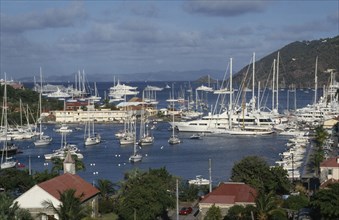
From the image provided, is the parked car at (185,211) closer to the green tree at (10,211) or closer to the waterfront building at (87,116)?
the green tree at (10,211)

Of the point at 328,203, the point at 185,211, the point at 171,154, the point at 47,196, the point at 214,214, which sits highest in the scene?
the point at 47,196

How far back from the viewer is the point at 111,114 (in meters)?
92.1

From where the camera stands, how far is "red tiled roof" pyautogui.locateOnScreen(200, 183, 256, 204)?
2458cm

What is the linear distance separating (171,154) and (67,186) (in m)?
30.5

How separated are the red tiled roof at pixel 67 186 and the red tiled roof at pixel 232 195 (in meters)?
4.19

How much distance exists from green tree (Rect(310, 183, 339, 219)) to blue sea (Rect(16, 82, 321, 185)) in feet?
49.0

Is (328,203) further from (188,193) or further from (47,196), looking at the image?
(47,196)

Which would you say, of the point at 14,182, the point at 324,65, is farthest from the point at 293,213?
the point at 324,65

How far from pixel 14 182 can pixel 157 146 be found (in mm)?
32085

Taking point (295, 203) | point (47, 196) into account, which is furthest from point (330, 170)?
point (47, 196)

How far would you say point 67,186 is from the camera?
79.4 feet

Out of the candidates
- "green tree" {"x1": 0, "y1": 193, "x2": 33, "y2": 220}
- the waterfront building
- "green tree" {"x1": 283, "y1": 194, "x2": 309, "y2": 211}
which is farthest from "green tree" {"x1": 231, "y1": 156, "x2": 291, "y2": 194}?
the waterfront building

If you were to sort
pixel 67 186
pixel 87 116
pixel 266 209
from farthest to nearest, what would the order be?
pixel 87 116, pixel 67 186, pixel 266 209

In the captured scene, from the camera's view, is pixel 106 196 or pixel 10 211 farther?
pixel 106 196
